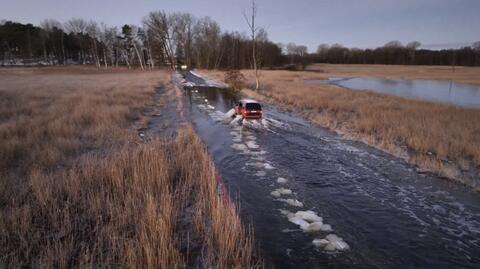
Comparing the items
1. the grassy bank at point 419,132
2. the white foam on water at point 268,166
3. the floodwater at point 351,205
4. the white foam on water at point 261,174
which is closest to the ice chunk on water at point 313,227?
Answer: the floodwater at point 351,205

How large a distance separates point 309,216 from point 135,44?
102549mm

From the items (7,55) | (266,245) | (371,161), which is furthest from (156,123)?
(7,55)

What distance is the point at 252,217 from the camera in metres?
5.91

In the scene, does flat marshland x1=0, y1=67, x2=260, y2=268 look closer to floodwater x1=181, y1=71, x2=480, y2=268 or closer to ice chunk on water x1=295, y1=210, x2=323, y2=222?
floodwater x1=181, y1=71, x2=480, y2=268

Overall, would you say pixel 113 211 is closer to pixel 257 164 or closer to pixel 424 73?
pixel 257 164

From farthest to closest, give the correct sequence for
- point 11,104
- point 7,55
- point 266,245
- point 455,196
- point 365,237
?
point 7,55
point 11,104
point 455,196
point 365,237
point 266,245

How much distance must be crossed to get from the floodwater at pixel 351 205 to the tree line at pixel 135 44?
7317cm

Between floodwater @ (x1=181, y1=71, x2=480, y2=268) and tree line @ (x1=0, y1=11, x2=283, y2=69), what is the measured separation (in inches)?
2881

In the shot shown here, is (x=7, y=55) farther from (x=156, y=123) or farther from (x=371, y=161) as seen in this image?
(x=371, y=161)

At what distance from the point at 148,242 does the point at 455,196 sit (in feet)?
24.6

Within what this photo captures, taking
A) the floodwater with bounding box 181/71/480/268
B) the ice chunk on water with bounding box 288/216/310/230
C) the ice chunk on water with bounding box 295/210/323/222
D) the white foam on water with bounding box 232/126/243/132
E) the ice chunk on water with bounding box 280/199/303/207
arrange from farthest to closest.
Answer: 1. the white foam on water with bounding box 232/126/243/132
2. the ice chunk on water with bounding box 280/199/303/207
3. the ice chunk on water with bounding box 295/210/323/222
4. the ice chunk on water with bounding box 288/216/310/230
5. the floodwater with bounding box 181/71/480/268

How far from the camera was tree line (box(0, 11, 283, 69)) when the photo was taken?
82.2 metres

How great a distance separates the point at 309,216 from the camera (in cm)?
599

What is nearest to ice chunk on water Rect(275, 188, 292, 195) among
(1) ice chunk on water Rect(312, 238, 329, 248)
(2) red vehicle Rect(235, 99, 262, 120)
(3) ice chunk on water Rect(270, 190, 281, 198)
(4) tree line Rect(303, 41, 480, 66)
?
(3) ice chunk on water Rect(270, 190, 281, 198)
